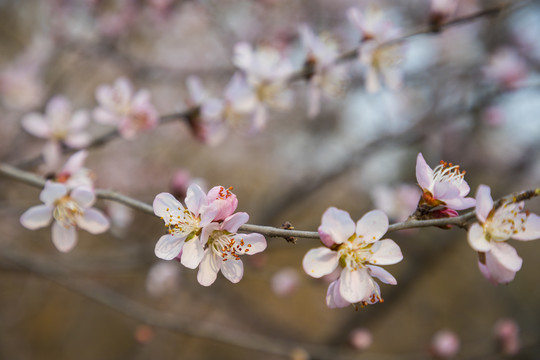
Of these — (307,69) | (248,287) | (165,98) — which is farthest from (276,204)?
(248,287)

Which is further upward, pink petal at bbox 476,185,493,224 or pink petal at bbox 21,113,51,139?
pink petal at bbox 21,113,51,139

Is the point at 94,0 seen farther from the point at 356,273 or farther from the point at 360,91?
the point at 356,273

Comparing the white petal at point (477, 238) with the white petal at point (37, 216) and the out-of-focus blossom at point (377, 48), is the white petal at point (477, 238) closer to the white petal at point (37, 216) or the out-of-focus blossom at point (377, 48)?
the out-of-focus blossom at point (377, 48)

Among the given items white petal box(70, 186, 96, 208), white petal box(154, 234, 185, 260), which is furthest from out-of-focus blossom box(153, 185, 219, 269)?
white petal box(70, 186, 96, 208)

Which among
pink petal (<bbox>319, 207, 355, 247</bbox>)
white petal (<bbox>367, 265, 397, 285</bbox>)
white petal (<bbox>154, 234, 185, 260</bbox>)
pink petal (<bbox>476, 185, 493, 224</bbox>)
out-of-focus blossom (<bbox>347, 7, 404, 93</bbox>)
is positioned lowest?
white petal (<bbox>367, 265, 397, 285</bbox>)

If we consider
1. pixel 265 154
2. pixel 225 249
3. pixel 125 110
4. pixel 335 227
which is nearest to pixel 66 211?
pixel 225 249

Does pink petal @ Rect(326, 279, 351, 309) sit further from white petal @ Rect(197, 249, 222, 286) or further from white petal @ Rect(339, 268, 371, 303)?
white petal @ Rect(197, 249, 222, 286)

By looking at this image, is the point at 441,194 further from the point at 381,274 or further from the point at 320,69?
the point at 320,69
